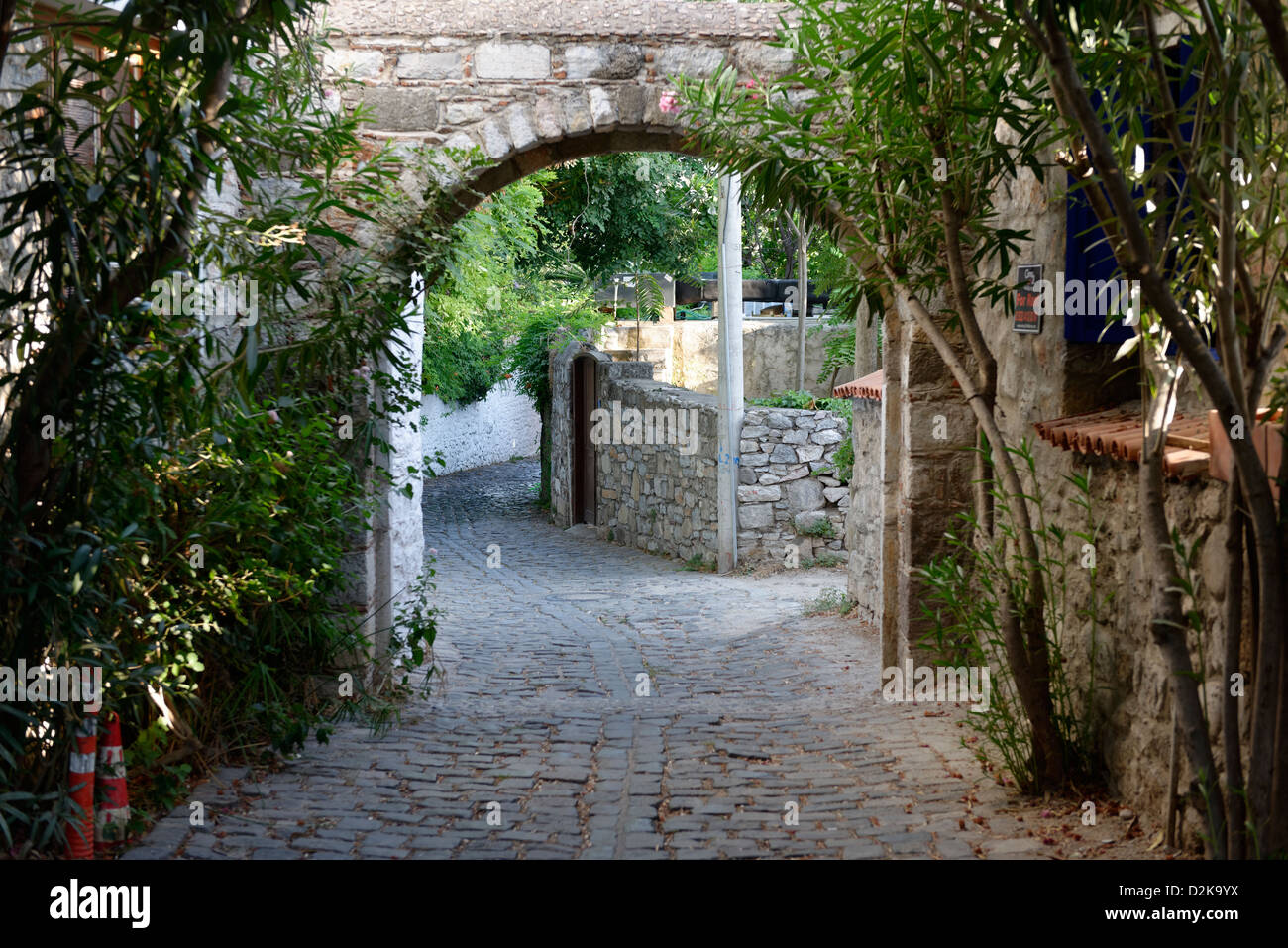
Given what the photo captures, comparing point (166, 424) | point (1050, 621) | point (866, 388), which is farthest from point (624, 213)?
point (166, 424)

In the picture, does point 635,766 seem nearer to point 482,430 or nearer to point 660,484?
point 660,484

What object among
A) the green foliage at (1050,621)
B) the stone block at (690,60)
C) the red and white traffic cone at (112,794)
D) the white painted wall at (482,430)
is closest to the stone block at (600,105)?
the stone block at (690,60)

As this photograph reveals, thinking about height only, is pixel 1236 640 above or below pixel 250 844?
above

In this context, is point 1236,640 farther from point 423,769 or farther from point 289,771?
point 289,771

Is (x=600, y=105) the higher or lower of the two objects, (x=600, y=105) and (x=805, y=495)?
the higher

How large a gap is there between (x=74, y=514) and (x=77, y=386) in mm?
383

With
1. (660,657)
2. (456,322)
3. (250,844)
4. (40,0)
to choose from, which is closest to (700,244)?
(456,322)

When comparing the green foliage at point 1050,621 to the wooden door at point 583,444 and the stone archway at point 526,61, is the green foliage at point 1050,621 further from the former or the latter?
the wooden door at point 583,444

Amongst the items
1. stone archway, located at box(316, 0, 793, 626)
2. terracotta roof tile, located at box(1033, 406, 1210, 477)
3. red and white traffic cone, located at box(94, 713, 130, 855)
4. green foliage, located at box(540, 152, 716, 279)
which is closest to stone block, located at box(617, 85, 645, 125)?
stone archway, located at box(316, 0, 793, 626)

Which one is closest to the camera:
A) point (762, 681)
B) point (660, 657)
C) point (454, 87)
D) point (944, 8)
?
point (944, 8)

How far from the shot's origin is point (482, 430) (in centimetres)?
2134

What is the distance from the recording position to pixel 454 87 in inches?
241

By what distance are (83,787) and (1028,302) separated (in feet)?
12.4

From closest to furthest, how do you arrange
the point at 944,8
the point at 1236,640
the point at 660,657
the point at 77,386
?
the point at 1236,640 → the point at 77,386 → the point at 944,8 → the point at 660,657
